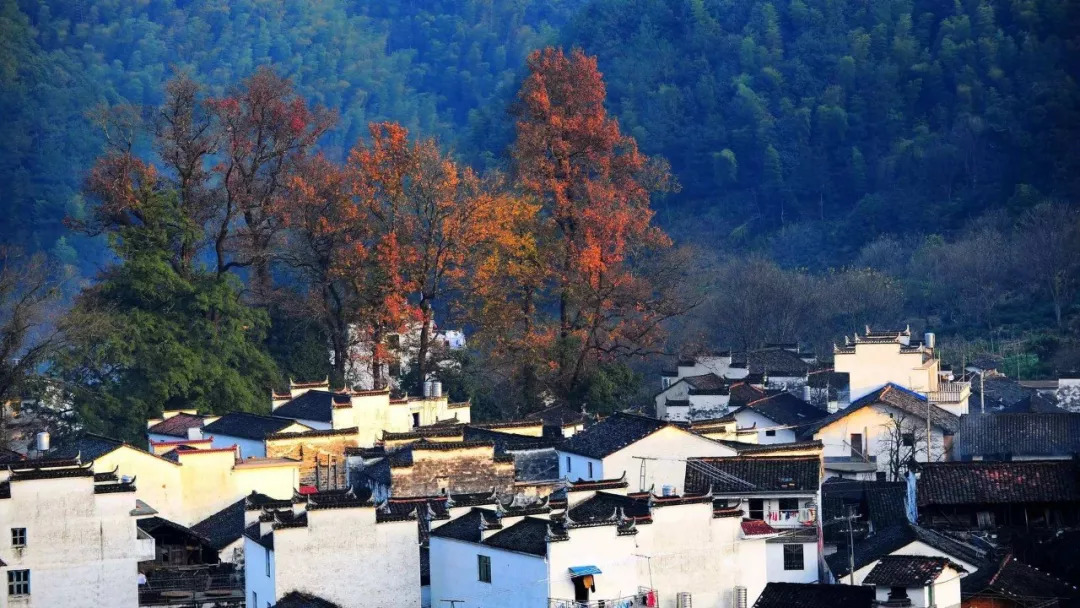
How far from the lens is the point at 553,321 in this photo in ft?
171

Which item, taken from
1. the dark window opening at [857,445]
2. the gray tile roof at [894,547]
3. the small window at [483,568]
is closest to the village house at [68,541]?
the small window at [483,568]

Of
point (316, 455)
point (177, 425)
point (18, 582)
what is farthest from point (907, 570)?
point (177, 425)

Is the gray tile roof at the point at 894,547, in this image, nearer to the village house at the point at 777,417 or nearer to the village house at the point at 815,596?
the village house at the point at 815,596

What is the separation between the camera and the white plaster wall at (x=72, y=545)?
31.6 meters

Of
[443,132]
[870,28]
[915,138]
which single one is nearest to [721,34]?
[870,28]

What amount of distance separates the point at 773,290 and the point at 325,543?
138 feet

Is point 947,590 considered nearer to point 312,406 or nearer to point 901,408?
point 901,408

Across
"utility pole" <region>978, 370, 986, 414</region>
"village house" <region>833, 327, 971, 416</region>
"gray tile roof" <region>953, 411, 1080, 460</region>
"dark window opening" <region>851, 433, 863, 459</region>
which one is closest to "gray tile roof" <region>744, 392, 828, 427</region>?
"village house" <region>833, 327, 971, 416</region>

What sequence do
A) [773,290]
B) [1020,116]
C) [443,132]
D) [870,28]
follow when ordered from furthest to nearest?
[443,132] → [870,28] → [1020,116] → [773,290]

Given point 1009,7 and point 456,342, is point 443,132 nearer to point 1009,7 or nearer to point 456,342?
point 1009,7

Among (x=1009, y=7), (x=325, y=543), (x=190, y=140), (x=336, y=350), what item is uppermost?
(x=1009, y=7)

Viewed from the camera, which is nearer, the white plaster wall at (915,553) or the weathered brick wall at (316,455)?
the white plaster wall at (915,553)

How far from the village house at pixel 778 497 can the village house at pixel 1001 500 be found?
228 centimetres

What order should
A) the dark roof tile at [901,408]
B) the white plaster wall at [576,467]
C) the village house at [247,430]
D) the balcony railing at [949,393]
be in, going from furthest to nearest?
the balcony railing at [949,393]
the dark roof tile at [901,408]
the village house at [247,430]
the white plaster wall at [576,467]
